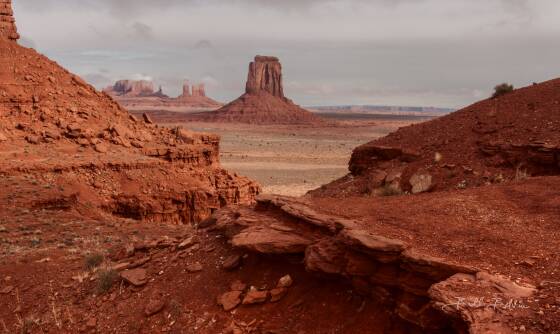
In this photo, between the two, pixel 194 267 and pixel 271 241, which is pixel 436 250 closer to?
pixel 271 241

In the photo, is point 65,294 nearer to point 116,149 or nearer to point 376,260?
point 376,260

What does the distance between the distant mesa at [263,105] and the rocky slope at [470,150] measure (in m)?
112

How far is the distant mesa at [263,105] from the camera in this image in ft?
431

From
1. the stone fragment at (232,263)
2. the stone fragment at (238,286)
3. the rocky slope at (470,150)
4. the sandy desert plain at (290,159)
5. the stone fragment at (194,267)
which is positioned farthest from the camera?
the sandy desert plain at (290,159)

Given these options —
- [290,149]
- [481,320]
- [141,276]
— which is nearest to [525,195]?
[481,320]

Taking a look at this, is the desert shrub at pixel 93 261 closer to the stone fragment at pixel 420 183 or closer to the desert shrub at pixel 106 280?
the desert shrub at pixel 106 280

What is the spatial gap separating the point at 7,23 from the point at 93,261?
2180cm

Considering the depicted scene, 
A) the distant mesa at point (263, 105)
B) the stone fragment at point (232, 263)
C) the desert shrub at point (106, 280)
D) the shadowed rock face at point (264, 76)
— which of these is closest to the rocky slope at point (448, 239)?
the stone fragment at point (232, 263)

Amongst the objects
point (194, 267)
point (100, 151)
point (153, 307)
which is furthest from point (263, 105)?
point (153, 307)

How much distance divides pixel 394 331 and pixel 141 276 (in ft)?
16.0

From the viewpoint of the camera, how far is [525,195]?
27.1 ft

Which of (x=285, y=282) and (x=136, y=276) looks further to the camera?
(x=136, y=276)

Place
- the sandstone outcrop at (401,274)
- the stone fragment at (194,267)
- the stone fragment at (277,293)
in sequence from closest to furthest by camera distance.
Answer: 1. the sandstone outcrop at (401,274)
2. the stone fragment at (277,293)
3. the stone fragment at (194,267)

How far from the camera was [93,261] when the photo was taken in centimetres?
976
